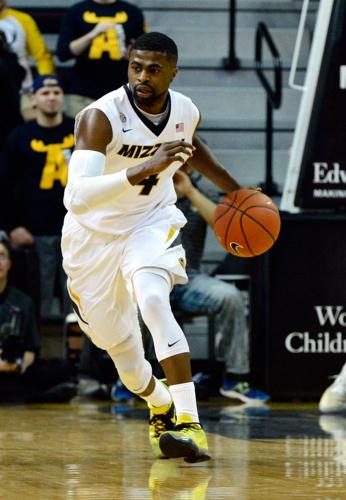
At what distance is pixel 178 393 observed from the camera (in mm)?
5000

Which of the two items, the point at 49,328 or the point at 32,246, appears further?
the point at 49,328

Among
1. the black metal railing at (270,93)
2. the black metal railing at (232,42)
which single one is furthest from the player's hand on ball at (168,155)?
the black metal railing at (232,42)

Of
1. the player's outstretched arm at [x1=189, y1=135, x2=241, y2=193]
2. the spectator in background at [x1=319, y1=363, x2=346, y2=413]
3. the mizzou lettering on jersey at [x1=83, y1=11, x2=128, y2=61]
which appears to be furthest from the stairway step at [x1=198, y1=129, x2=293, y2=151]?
the player's outstretched arm at [x1=189, y1=135, x2=241, y2=193]

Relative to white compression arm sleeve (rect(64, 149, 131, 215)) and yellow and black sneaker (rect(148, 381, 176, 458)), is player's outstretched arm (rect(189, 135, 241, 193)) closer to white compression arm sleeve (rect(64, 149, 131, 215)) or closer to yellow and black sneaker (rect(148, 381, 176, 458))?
white compression arm sleeve (rect(64, 149, 131, 215))

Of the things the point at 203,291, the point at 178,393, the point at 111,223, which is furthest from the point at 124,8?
the point at 178,393

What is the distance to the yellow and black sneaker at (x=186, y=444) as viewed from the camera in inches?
189

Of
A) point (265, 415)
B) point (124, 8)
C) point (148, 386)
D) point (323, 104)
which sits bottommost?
point (265, 415)

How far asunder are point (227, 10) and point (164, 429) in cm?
728

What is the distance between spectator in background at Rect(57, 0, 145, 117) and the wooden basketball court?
3185 mm

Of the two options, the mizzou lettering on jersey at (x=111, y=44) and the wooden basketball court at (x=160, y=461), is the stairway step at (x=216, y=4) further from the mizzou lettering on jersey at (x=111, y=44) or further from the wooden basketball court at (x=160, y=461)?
the wooden basketball court at (x=160, y=461)

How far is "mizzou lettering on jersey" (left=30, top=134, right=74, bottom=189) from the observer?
916 cm

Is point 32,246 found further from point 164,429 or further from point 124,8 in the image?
point 164,429

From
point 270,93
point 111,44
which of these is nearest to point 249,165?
point 270,93

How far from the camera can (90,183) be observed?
4.98 metres
